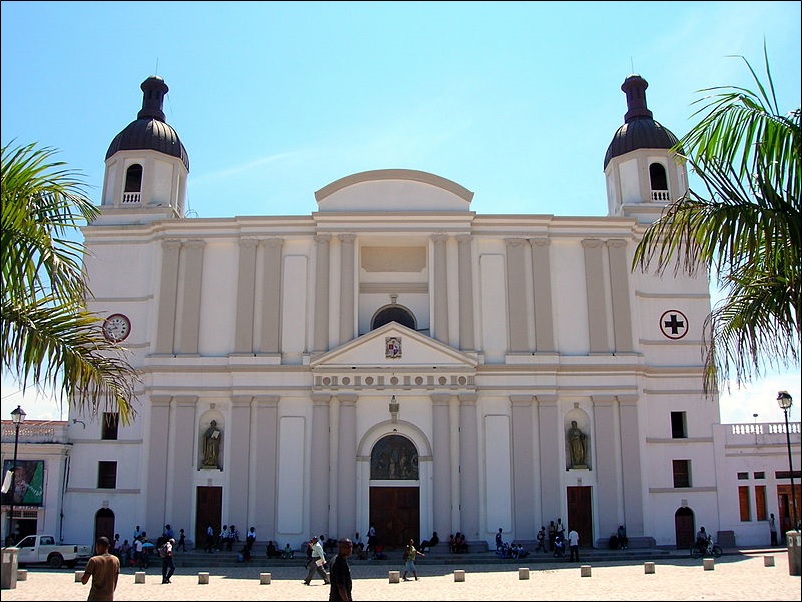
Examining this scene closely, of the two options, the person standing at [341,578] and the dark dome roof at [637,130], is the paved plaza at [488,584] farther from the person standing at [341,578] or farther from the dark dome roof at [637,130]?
the dark dome roof at [637,130]

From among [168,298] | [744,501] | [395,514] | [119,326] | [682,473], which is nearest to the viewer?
[395,514]

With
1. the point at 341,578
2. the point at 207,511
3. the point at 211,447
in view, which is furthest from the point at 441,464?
the point at 341,578

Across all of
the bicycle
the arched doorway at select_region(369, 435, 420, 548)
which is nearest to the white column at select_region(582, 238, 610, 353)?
the bicycle

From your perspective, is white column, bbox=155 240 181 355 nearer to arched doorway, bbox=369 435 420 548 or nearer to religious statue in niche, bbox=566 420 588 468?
arched doorway, bbox=369 435 420 548

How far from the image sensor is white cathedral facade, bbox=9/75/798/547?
3281 cm

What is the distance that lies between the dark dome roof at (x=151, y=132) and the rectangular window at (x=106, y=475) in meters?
14.8

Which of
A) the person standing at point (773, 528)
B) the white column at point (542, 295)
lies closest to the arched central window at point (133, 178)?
the white column at point (542, 295)

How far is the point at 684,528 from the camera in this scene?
33781 millimetres

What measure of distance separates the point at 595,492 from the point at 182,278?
2013 centimetres

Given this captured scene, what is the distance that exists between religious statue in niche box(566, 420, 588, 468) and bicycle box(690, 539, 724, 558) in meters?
5.27

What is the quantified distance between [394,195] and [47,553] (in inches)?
787

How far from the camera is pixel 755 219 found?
10359 millimetres

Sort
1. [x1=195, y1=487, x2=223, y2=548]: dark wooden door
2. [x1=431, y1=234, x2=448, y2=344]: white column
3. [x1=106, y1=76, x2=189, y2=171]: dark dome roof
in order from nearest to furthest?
1. [x1=195, y1=487, x2=223, y2=548]: dark wooden door
2. [x1=431, y1=234, x2=448, y2=344]: white column
3. [x1=106, y1=76, x2=189, y2=171]: dark dome roof

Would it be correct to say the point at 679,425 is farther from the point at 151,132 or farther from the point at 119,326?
the point at 151,132
